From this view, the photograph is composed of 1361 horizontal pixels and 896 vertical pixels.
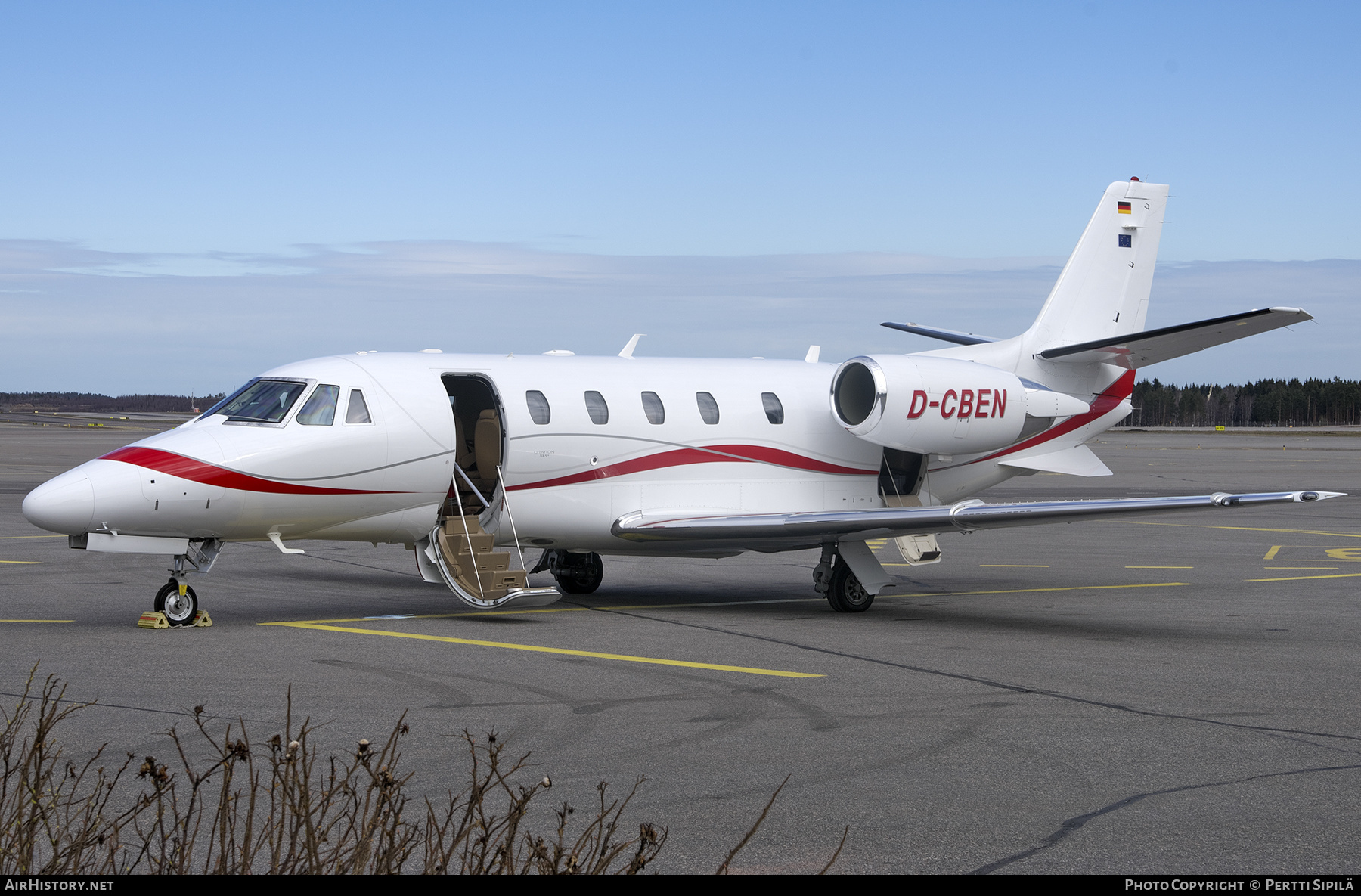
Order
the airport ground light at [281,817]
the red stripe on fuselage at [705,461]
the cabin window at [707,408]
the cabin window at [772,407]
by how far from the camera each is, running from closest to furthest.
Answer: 1. the airport ground light at [281,817]
2. the red stripe on fuselage at [705,461]
3. the cabin window at [707,408]
4. the cabin window at [772,407]

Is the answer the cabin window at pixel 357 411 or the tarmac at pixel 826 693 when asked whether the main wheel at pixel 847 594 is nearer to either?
the tarmac at pixel 826 693

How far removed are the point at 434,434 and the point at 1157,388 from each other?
194281mm

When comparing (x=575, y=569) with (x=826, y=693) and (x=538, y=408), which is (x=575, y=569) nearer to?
(x=538, y=408)

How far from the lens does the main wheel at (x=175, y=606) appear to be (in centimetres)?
1302

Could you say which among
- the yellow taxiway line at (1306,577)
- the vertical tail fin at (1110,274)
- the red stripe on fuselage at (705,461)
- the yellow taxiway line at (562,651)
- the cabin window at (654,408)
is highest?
the vertical tail fin at (1110,274)

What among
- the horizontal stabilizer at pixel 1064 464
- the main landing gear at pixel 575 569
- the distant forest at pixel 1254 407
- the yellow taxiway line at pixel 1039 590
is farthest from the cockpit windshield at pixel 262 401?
the distant forest at pixel 1254 407

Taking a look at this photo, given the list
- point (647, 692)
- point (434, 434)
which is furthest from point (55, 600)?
point (647, 692)

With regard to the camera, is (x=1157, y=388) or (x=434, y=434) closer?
(x=434, y=434)

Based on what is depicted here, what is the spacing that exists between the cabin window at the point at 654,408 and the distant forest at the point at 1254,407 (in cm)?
17362

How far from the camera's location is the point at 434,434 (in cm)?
1442

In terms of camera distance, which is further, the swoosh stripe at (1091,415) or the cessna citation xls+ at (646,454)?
the swoosh stripe at (1091,415)

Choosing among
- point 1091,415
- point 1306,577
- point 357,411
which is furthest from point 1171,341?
point 357,411
